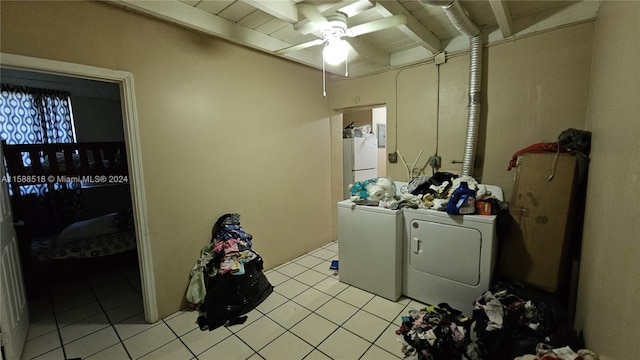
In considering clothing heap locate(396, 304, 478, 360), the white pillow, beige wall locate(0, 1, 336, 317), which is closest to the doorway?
beige wall locate(0, 1, 336, 317)

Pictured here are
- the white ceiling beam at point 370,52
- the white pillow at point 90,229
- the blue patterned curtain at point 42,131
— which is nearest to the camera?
the white ceiling beam at point 370,52

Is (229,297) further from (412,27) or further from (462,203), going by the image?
(412,27)

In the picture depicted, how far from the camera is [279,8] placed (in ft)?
6.15

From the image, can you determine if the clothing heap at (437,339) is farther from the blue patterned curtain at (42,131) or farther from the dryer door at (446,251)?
the blue patterned curtain at (42,131)

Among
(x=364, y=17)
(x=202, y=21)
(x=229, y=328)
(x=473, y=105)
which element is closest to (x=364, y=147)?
(x=473, y=105)

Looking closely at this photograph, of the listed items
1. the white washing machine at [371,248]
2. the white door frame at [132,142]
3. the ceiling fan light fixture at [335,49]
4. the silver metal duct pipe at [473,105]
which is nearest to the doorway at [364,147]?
the silver metal duct pipe at [473,105]

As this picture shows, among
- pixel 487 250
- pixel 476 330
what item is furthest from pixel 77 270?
pixel 487 250

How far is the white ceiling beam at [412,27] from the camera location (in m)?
1.97

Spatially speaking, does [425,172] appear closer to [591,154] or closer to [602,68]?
[591,154]

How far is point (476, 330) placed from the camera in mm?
1650

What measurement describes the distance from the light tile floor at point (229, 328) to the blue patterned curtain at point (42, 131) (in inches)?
50.0

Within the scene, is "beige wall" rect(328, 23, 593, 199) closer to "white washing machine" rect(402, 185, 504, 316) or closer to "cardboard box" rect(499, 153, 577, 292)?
"cardboard box" rect(499, 153, 577, 292)

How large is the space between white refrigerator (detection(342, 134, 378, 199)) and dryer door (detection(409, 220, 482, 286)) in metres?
1.87

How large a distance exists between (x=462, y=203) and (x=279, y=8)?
6.63ft
